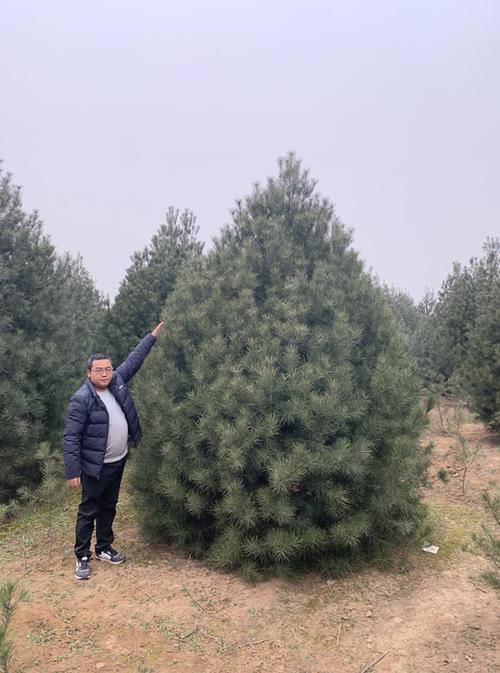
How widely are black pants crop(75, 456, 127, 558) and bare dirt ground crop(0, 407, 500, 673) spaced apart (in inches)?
9.9

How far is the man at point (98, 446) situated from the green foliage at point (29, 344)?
1.65 m

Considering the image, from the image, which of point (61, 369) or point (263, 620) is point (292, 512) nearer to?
point (263, 620)

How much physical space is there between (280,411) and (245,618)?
1.47 m

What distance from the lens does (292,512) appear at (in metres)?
3.98

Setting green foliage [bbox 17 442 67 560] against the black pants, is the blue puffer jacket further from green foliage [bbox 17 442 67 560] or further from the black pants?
green foliage [bbox 17 442 67 560]

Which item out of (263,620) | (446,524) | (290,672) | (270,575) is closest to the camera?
(290,672)

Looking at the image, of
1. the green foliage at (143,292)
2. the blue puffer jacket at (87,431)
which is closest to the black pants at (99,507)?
the blue puffer jacket at (87,431)

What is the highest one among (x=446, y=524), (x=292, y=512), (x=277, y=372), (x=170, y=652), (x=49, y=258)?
(x=49, y=258)

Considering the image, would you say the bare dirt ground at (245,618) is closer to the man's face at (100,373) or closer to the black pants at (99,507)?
the black pants at (99,507)

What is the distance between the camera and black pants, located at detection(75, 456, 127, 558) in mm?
4402

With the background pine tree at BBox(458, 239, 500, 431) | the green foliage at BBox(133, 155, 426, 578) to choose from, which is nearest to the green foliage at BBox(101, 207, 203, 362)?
the green foliage at BBox(133, 155, 426, 578)

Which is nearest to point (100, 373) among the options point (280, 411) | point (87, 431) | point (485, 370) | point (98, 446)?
point (87, 431)

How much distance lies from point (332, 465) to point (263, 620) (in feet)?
3.82

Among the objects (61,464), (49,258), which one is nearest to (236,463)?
(61,464)
